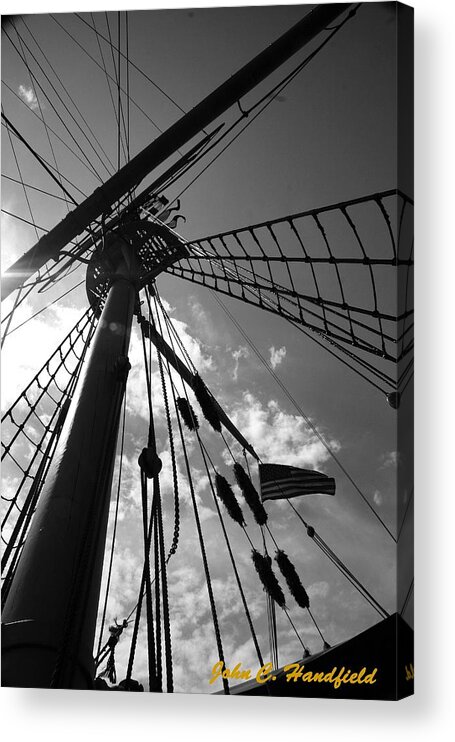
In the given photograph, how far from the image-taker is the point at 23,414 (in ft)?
11.9

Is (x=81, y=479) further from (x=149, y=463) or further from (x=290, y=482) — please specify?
(x=290, y=482)

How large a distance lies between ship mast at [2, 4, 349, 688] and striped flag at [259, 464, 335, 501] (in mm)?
773

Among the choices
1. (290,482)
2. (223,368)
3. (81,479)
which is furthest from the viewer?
(223,368)

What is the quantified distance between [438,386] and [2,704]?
251 centimetres

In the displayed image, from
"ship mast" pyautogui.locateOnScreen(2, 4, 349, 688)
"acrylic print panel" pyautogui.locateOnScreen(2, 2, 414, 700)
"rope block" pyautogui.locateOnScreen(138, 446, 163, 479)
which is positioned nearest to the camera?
"ship mast" pyautogui.locateOnScreen(2, 4, 349, 688)

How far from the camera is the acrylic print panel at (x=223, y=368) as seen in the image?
256cm

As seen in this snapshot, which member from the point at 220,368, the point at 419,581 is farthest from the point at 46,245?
the point at 419,581

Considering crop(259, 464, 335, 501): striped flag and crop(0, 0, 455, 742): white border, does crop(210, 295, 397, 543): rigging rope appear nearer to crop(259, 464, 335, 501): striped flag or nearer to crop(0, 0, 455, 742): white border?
crop(259, 464, 335, 501): striped flag

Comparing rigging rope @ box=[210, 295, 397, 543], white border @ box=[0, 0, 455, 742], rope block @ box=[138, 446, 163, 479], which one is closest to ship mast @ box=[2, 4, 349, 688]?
rope block @ box=[138, 446, 163, 479]

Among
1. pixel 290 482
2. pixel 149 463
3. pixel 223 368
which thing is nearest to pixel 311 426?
pixel 290 482

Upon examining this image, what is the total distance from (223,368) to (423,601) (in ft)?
5.08

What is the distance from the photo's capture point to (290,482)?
289 cm

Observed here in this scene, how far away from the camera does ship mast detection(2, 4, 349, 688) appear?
2.31 metres

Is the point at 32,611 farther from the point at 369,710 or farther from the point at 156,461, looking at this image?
the point at 369,710
